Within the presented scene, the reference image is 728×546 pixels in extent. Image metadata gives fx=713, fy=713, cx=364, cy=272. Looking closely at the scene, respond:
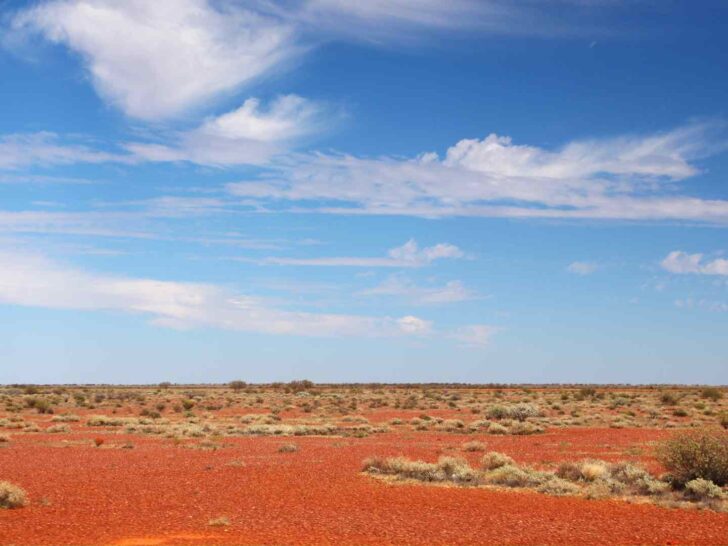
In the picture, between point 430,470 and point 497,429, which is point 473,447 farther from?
point 497,429

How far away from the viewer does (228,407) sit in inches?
2447

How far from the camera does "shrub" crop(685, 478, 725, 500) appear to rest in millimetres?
16766

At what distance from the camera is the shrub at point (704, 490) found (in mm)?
16766

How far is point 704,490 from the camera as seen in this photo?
16906 mm

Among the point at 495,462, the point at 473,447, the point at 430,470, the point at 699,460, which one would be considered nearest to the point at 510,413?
the point at 473,447

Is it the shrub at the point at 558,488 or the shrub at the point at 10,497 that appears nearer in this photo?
the shrub at the point at 10,497

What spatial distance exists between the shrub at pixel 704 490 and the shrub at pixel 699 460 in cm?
92

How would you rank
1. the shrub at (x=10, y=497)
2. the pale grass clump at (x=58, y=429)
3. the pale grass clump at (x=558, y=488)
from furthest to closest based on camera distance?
1. the pale grass clump at (x=58, y=429)
2. the pale grass clump at (x=558, y=488)
3. the shrub at (x=10, y=497)

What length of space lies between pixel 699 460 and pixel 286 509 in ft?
34.2

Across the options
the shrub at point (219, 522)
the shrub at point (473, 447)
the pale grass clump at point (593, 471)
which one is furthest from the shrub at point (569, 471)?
the shrub at point (219, 522)

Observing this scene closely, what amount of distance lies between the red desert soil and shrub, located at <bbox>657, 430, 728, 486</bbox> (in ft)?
8.80

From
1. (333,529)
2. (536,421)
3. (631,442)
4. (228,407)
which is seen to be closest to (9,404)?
(228,407)

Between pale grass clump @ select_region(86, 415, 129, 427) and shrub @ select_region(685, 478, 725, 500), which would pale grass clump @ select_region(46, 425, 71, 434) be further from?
shrub @ select_region(685, 478, 725, 500)

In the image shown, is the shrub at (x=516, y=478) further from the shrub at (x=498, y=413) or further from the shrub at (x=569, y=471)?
the shrub at (x=498, y=413)
